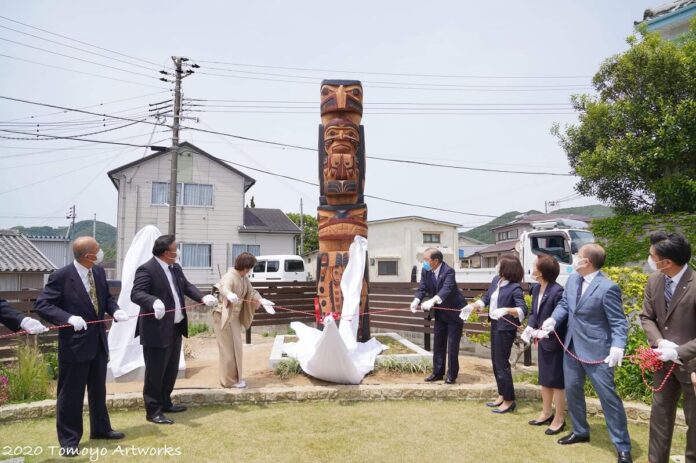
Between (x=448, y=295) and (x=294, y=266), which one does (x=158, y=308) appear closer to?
(x=448, y=295)

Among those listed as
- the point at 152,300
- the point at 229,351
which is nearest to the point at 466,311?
the point at 229,351

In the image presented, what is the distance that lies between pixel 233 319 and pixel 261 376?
1.36m

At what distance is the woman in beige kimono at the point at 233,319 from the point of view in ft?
19.0

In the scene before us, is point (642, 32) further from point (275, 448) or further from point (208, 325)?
point (208, 325)

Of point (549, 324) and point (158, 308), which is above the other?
point (158, 308)

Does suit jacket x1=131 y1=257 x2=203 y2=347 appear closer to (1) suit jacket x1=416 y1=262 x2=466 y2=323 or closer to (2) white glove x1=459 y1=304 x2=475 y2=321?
(1) suit jacket x1=416 y1=262 x2=466 y2=323

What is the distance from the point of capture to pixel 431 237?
2886cm

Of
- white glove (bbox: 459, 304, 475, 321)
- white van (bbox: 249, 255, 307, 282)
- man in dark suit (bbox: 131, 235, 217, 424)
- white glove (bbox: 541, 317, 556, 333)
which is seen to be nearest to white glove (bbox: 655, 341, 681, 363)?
white glove (bbox: 541, 317, 556, 333)

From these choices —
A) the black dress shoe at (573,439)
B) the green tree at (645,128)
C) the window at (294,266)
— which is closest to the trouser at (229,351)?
the black dress shoe at (573,439)

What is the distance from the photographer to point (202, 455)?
4.09 metres

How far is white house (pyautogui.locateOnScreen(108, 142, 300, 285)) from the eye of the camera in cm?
2091

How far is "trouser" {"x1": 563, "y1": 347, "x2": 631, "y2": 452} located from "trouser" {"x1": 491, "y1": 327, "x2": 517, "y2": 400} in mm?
845

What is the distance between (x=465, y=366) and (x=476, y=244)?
1416 inches

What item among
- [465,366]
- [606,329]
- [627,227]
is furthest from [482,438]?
[627,227]
